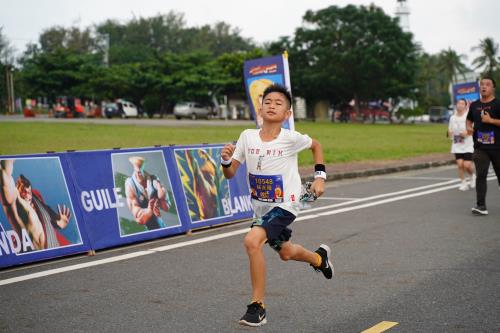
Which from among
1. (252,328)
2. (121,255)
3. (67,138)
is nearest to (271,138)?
(252,328)

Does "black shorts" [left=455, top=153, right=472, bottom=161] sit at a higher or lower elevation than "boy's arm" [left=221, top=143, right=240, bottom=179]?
lower

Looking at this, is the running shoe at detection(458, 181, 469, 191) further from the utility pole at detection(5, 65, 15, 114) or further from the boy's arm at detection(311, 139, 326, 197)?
the utility pole at detection(5, 65, 15, 114)

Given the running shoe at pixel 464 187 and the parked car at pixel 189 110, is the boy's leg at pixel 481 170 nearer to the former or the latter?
the running shoe at pixel 464 187

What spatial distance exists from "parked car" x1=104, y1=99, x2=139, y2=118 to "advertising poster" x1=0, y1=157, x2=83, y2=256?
179 feet

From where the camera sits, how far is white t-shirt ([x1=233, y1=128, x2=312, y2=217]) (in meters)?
5.18

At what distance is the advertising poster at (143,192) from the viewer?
849cm

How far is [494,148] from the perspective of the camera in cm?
1030

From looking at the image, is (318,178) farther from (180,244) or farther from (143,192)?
(143,192)

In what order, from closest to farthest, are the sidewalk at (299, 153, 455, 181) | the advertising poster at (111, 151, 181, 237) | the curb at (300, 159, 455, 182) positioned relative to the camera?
the advertising poster at (111, 151, 181, 237) → the curb at (300, 159, 455, 182) → the sidewalk at (299, 153, 455, 181)

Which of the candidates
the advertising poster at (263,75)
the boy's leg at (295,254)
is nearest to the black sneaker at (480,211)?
the advertising poster at (263,75)

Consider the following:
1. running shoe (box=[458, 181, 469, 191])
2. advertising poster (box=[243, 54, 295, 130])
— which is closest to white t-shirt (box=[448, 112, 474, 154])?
running shoe (box=[458, 181, 469, 191])

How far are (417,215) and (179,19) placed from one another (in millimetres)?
125461

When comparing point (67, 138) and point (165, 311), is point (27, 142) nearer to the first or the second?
point (67, 138)

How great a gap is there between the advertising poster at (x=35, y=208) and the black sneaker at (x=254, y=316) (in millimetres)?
3236
